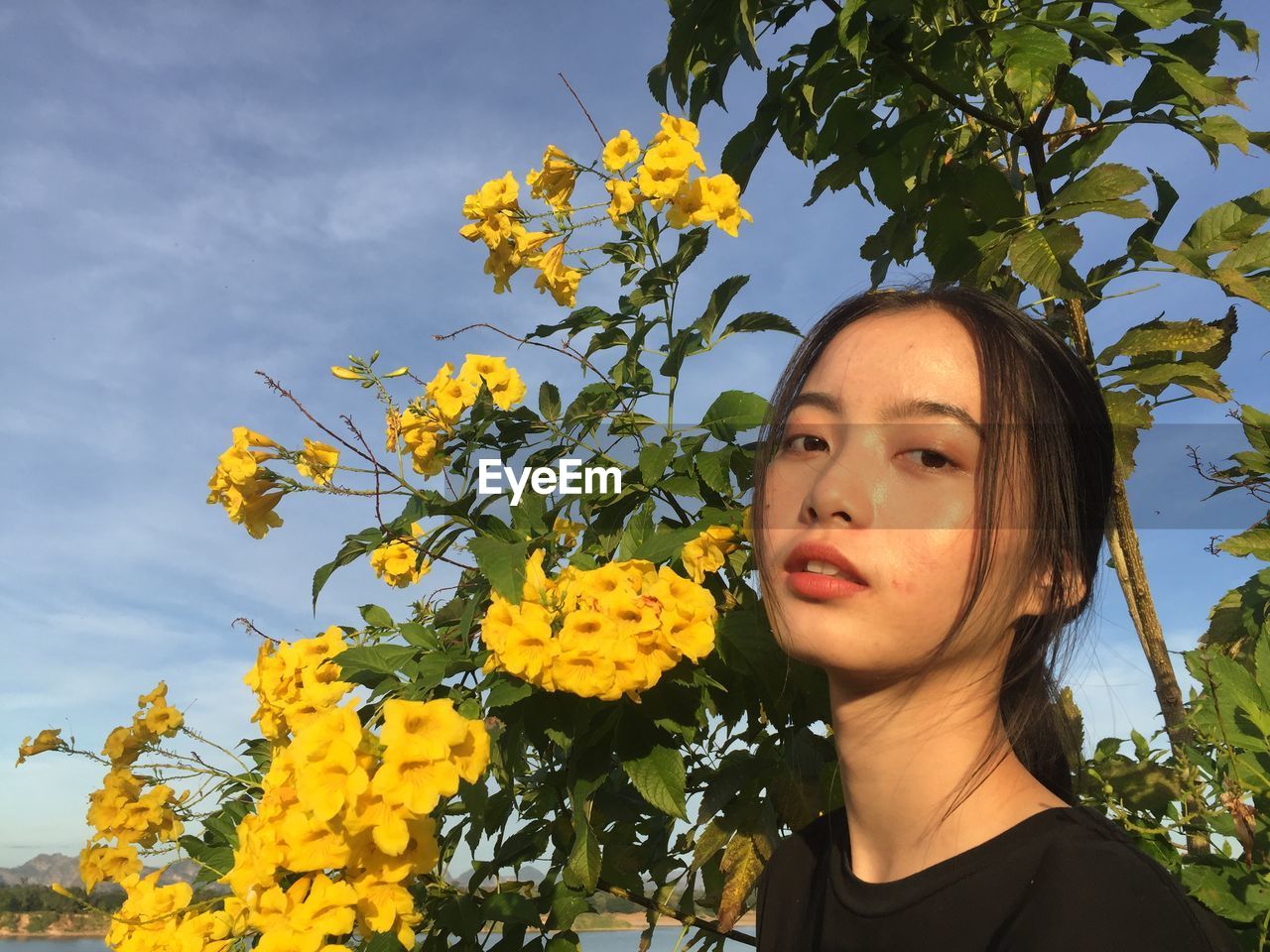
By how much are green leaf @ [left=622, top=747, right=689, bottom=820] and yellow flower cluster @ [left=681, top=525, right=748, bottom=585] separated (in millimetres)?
308

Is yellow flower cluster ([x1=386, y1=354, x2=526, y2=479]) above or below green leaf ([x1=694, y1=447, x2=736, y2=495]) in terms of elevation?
above

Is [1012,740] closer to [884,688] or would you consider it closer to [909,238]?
[884,688]

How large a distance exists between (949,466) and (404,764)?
0.80 meters

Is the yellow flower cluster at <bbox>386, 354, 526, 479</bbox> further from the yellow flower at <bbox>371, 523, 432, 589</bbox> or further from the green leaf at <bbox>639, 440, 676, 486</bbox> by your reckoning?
the green leaf at <bbox>639, 440, 676, 486</bbox>

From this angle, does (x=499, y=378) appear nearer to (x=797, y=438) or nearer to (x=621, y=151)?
(x=621, y=151)

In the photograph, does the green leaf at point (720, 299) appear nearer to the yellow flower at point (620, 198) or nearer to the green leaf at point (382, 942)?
the yellow flower at point (620, 198)

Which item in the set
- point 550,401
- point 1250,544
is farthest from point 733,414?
point 1250,544

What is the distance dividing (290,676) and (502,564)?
66 cm

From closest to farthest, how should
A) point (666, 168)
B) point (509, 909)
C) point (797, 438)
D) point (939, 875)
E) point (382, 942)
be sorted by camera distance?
point (939, 875), point (797, 438), point (382, 942), point (509, 909), point (666, 168)

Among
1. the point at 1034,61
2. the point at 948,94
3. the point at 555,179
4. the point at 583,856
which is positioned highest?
the point at 555,179

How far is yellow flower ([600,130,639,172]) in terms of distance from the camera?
2.25 m

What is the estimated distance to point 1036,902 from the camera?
1.03 m

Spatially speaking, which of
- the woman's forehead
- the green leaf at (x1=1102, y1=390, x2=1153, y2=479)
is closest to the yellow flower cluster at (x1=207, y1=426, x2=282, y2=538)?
the woman's forehead

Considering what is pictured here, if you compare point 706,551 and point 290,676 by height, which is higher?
point 706,551
